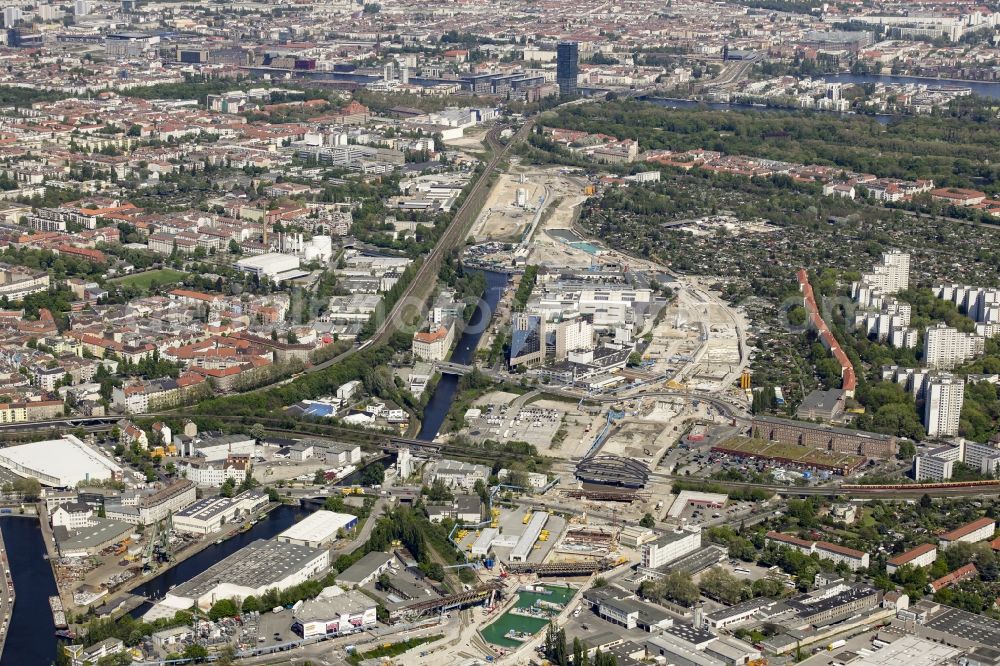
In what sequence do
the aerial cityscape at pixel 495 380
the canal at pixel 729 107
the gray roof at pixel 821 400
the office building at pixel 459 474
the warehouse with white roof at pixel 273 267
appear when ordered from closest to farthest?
the aerial cityscape at pixel 495 380
the office building at pixel 459 474
the gray roof at pixel 821 400
the warehouse with white roof at pixel 273 267
the canal at pixel 729 107

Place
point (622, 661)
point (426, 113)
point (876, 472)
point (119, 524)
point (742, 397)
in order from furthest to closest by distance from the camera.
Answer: point (426, 113), point (742, 397), point (876, 472), point (119, 524), point (622, 661)

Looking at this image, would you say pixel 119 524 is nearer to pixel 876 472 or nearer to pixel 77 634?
pixel 77 634

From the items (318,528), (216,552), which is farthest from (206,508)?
(318,528)

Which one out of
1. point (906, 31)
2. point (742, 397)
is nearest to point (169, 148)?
point (742, 397)

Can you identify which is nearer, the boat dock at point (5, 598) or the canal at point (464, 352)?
the boat dock at point (5, 598)

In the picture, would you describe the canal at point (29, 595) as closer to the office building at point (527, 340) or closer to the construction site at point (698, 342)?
the office building at point (527, 340)

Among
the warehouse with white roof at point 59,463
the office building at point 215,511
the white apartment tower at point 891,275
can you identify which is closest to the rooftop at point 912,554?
the office building at point 215,511
